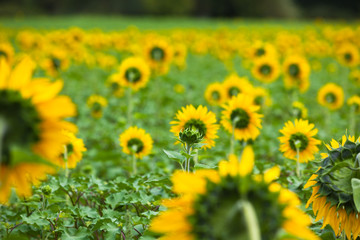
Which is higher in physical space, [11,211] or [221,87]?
[221,87]

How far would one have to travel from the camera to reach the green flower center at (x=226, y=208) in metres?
0.59

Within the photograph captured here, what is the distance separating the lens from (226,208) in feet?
1.96

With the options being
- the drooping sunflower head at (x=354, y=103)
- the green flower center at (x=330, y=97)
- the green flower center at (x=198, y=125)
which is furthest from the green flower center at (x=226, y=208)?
the green flower center at (x=330, y=97)

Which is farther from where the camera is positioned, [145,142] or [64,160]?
[145,142]

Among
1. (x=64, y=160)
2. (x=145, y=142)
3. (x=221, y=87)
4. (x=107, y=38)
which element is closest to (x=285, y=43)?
(x=107, y=38)

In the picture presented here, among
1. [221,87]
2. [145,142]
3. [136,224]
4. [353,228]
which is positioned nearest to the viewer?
[353,228]

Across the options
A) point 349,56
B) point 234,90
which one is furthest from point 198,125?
point 349,56

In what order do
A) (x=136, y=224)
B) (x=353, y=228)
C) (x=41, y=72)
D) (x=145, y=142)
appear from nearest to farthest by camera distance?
(x=353, y=228), (x=136, y=224), (x=145, y=142), (x=41, y=72)

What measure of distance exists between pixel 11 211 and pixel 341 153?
1250mm

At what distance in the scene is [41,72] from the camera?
6340 mm

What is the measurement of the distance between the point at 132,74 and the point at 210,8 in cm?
2957

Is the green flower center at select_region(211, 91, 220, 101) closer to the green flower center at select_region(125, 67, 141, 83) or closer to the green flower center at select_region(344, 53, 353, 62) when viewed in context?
the green flower center at select_region(125, 67, 141, 83)

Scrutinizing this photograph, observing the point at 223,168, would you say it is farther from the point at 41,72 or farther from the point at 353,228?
the point at 41,72

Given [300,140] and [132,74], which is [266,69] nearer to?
[132,74]
